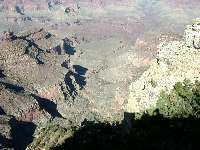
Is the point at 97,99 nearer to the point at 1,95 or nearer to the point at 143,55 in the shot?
the point at 1,95

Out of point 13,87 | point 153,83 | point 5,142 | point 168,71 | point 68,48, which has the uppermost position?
point 168,71

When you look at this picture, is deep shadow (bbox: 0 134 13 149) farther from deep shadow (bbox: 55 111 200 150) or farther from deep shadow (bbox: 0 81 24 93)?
deep shadow (bbox: 55 111 200 150)

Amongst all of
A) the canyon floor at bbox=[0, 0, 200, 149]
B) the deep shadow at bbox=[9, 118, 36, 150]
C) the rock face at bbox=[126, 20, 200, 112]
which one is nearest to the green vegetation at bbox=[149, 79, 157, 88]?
the rock face at bbox=[126, 20, 200, 112]

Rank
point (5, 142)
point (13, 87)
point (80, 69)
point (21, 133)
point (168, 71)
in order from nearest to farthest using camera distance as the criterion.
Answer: point (168, 71) → point (5, 142) → point (21, 133) → point (13, 87) → point (80, 69)

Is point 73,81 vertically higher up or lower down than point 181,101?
lower down

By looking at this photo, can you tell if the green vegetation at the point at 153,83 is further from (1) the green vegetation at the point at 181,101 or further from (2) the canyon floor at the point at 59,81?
(2) the canyon floor at the point at 59,81

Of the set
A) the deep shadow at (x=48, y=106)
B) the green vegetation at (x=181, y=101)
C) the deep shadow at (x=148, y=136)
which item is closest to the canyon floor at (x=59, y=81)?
the deep shadow at (x=48, y=106)

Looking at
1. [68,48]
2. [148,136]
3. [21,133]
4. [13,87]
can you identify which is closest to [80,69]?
[68,48]

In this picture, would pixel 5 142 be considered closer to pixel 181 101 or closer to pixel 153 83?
pixel 153 83

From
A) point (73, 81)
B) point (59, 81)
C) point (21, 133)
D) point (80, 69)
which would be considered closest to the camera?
point (21, 133)
